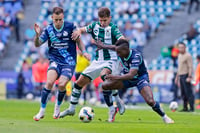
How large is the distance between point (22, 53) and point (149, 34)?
24.2 feet

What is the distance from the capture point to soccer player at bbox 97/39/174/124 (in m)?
12.6

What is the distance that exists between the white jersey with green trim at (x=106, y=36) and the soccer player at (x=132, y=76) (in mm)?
877

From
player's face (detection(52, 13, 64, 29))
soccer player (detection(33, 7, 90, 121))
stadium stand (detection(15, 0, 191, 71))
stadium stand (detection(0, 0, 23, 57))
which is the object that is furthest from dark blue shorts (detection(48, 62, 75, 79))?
stadium stand (detection(0, 0, 23, 57))

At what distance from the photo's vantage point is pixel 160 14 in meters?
35.1

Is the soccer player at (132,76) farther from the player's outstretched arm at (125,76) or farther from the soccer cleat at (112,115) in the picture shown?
the soccer cleat at (112,115)

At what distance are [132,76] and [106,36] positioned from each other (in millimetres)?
1529

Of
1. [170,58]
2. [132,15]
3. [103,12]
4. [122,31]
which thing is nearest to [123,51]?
[103,12]

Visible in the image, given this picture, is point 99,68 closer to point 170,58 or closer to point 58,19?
point 58,19

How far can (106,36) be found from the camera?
13.8 metres

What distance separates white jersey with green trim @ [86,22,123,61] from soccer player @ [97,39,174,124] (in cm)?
88

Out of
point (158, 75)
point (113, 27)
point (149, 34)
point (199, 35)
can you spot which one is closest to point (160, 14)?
point (149, 34)

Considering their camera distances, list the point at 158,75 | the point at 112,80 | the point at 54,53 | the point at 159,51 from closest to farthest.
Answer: the point at 112,80
the point at 54,53
the point at 158,75
the point at 159,51

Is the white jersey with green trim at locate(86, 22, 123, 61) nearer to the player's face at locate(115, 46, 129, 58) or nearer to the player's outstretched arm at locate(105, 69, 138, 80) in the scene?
the player's face at locate(115, 46, 129, 58)

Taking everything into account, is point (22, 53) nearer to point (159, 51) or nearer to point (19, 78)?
point (19, 78)
